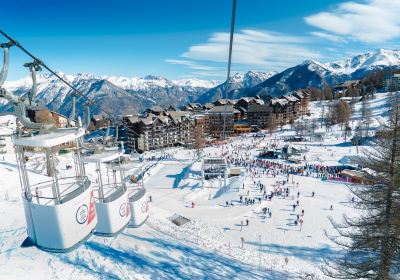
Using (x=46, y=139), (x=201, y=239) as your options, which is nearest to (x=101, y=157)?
(x=46, y=139)

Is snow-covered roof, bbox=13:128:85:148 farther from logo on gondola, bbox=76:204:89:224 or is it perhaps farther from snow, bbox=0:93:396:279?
snow, bbox=0:93:396:279

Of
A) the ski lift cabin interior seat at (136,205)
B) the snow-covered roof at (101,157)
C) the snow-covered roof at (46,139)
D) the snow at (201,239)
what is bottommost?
the snow at (201,239)

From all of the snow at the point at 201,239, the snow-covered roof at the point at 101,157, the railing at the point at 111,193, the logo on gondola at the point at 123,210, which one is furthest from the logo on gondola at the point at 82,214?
the snow at the point at 201,239

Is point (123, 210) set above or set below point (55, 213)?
below

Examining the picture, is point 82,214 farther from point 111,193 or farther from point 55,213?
point 111,193

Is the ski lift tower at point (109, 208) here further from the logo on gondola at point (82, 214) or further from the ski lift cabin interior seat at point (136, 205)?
the logo on gondola at point (82, 214)

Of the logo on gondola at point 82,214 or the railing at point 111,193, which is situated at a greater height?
the logo on gondola at point 82,214

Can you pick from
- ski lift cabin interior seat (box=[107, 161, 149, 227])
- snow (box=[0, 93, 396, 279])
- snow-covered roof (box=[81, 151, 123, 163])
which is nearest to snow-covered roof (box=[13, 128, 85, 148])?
snow-covered roof (box=[81, 151, 123, 163])
